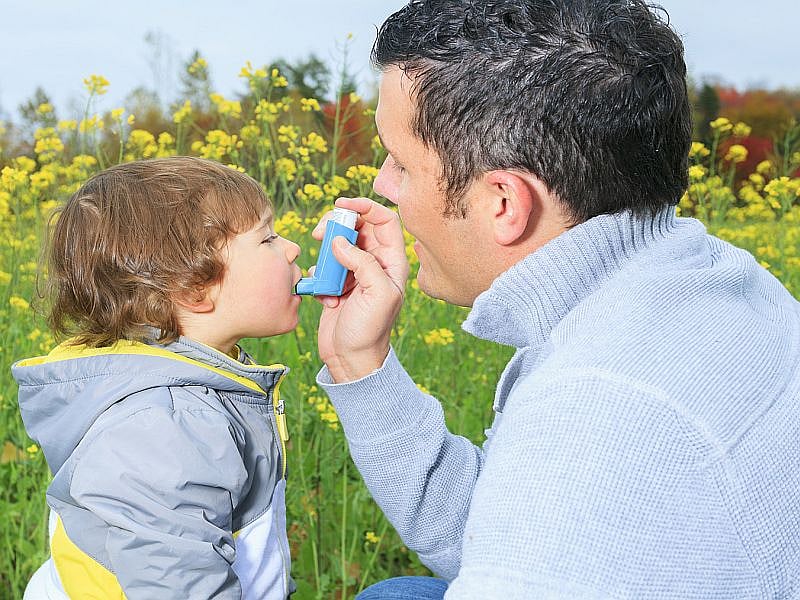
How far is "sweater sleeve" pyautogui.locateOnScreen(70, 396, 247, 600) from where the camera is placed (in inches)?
55.4

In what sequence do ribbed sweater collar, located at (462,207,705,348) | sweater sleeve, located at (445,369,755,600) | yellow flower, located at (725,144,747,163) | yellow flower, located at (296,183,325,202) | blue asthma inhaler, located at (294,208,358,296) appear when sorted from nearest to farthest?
sweater sleeve, located at (445,369,755,600) < ribbed sweater collar, located at (462,207,705,348) < blue asthma inhaler, located at (294,208,358,296) < yellow flower, located at (296,183,325,202) < yellow flower, located at (725,144,747,163)

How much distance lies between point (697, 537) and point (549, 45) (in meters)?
0.68

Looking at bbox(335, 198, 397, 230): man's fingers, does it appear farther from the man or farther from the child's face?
the child's face

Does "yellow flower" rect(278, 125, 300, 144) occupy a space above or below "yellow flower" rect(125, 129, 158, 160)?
above

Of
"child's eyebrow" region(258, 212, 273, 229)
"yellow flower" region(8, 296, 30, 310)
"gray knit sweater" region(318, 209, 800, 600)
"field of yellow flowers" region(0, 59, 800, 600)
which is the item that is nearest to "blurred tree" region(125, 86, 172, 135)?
"field of yellow flowers" region(0, 59, 800, 600)

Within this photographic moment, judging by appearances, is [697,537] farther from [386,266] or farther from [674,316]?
[386,266]

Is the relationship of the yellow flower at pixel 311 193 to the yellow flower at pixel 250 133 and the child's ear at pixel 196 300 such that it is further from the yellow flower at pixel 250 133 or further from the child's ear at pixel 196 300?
the child's ear at pixel 196 300

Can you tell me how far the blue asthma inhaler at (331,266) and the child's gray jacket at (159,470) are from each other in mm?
170

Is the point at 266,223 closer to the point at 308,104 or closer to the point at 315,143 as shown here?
the point at 315,143

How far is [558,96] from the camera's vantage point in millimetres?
1284

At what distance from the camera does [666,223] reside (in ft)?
4.55

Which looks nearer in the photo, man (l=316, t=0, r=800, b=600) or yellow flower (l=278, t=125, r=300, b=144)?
man (l=316, t=0, r=800, b=600)

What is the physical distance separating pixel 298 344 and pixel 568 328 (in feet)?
4.12

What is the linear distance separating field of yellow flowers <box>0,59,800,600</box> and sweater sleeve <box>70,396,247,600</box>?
0.55 meters
